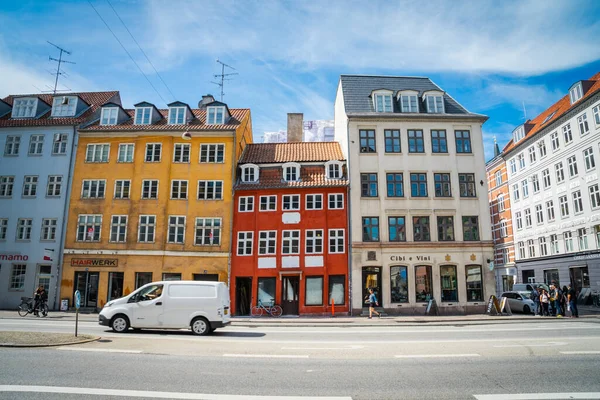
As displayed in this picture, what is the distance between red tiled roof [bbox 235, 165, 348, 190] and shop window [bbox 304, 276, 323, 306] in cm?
686

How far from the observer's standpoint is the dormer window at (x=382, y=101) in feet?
104

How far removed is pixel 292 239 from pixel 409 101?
14647 millimetres

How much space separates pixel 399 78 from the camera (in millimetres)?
35156

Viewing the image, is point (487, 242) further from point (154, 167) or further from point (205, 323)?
point (154, 167)

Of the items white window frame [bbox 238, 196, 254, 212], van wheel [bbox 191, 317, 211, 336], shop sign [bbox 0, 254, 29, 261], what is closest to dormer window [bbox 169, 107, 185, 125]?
white window frame [bbox 238, 196, 254, 212]

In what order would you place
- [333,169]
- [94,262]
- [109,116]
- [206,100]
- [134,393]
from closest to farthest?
[134,393] < [94,262] < [333,169] < [109,116] < [206,100]

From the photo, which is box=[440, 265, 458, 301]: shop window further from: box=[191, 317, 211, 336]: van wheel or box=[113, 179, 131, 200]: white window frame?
box=[113, 179, 131, 200]: white window frame

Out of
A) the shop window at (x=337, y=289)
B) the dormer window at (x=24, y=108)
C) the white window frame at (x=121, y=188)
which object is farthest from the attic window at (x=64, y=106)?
the shop window at (x=337, y=289)

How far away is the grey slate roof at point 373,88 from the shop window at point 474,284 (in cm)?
1229

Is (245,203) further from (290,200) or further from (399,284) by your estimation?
(399,284)

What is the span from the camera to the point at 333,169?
101 ft

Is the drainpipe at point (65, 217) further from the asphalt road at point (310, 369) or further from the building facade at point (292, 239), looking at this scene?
the asphalt road at point (310, 369)

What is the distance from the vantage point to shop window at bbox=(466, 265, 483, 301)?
1123 inches

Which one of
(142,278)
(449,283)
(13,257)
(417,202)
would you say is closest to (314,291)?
(449,283)
